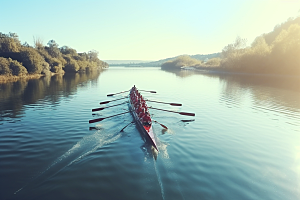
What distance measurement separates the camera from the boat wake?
618 centimetres

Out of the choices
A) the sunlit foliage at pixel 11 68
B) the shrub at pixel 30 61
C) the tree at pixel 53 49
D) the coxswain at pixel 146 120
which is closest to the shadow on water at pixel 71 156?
the coxswain at pixel 146 120

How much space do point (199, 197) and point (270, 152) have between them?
5.33 meters

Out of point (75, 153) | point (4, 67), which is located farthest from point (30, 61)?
point (75, 153)

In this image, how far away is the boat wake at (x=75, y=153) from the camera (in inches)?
243

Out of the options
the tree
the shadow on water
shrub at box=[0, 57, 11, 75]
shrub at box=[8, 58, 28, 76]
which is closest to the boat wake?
the shadow on water

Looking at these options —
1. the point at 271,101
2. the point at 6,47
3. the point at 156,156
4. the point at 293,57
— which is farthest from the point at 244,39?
the point at 156,156

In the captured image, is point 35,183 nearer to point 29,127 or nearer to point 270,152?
point 29,127

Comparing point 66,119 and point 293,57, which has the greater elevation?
point 293,57

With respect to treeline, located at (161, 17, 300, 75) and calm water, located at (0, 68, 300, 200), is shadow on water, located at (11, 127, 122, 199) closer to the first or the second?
calm water, located at (0, 68, 300, 200)

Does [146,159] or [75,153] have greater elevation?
[75,153]

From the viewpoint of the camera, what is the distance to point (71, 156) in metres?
7.85

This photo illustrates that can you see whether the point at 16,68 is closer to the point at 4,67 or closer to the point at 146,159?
the point at 4,67

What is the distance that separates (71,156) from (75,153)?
0.27 meters

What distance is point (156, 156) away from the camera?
8.05 m
